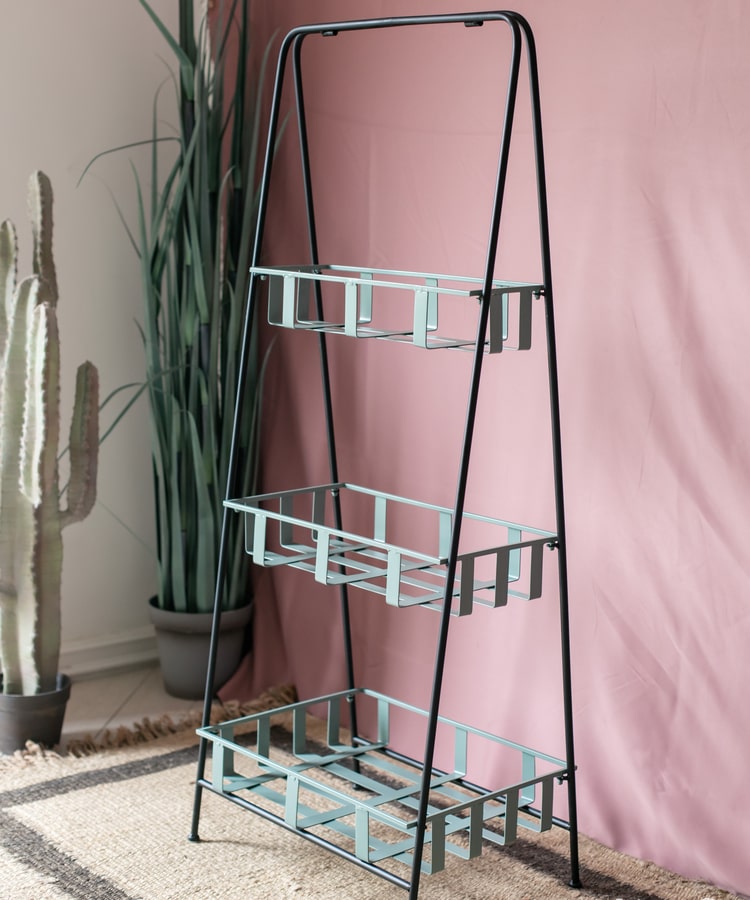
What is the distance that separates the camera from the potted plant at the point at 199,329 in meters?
2.47

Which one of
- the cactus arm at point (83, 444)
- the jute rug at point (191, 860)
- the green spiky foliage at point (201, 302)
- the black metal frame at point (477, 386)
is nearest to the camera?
the black metal frame at point (477, 386)

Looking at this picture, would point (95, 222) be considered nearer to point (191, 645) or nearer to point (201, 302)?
point (201, 302)

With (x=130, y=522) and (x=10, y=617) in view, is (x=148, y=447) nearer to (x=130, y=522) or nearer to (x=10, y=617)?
(x=130, y=522)

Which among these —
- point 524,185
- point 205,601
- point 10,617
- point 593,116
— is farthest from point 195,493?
point 593,116

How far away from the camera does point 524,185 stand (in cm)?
203

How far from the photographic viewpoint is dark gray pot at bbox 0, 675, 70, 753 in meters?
2.29

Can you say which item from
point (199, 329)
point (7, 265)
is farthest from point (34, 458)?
point (199, 329)

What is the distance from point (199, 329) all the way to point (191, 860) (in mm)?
1113

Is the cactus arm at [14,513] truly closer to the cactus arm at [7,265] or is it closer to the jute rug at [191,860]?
the cactus arm at [7,265]

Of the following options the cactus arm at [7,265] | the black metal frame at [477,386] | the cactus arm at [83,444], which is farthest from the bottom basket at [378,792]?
the cactus arm at [7,265]

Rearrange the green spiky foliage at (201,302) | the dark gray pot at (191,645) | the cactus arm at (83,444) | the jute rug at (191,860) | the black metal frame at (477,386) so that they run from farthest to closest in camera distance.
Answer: the dark gray pot at (191,645) < the green spiky foliage at (201,302) < the cactus arm at (83,444) < the jute rug at (191,860) < the black metal frame at (477,386)

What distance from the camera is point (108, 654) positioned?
9.18 ft

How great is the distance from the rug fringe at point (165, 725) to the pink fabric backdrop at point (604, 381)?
0.32 metres

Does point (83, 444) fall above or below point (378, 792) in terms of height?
above
